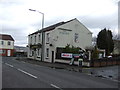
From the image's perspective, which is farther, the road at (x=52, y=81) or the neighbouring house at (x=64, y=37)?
the neighbouring house at (x=64, y=37)

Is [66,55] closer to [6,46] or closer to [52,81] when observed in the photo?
[52,81]

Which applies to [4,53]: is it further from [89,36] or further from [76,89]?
[76,89]

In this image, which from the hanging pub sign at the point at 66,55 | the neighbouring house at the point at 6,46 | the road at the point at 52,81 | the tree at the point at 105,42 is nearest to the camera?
the road at the point at 52,81

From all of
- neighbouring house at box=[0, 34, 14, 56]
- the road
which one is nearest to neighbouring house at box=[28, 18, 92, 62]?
the road

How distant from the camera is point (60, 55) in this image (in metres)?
35.4

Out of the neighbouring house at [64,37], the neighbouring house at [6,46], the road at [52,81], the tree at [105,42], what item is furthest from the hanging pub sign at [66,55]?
the neighbouring house at [6,46]

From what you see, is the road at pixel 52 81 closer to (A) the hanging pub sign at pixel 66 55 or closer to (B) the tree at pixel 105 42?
(A) the hanging pub sign at pixel 66 55

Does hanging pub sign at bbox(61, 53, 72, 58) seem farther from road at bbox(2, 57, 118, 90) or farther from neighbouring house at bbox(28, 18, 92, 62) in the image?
road at bbox(2, 57, 118, 90)

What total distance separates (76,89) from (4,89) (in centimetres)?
331

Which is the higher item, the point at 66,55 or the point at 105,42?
the point at 105,42

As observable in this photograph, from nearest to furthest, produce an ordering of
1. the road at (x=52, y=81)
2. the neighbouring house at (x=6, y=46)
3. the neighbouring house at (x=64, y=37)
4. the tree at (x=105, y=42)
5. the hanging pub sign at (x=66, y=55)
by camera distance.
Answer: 1. the road at (x=52, y=81)
2. the hanging pub sign at (x=66, y=55)
3. the neighbouring house at (x=64, y=37)
4. the tree at (x=105, y=42)
5. the neighbouring house at (x=6, y=46)

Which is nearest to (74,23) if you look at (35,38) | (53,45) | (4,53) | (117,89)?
(53,45)

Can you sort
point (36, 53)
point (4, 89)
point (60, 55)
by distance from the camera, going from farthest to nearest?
point (36, 53) → point (60, 55) → point (4, 89)

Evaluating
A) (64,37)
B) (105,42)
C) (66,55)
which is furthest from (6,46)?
(66,55)
